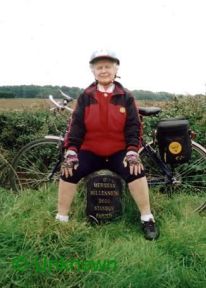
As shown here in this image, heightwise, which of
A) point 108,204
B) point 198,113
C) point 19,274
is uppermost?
point 198,113

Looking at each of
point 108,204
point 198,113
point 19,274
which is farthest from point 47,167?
point 19,274

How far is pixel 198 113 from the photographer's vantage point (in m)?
5.82

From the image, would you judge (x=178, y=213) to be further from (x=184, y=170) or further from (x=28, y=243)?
(x=28, y=243)

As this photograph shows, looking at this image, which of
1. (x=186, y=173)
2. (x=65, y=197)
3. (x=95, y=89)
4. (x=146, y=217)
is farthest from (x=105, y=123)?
(x=186, y=173)

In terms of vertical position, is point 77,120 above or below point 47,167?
above

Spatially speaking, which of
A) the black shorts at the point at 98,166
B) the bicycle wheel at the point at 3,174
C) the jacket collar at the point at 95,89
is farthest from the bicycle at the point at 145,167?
the black shorts at the point at 98,166

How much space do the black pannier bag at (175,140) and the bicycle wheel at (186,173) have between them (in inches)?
9.8

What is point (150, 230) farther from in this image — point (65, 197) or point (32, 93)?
point (32, 93)

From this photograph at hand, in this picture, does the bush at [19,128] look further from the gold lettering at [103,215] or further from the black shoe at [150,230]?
the black shoe at [150,230]

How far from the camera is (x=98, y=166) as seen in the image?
164 inches

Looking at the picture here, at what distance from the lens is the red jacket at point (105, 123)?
3980 mm

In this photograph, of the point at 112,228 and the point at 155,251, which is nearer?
the point at 155,251

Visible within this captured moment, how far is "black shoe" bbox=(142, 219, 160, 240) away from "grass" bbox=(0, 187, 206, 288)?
60mm

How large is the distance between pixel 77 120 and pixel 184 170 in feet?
5.37
